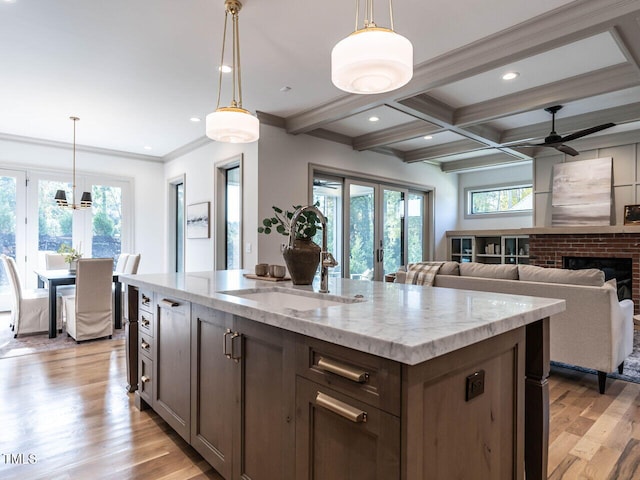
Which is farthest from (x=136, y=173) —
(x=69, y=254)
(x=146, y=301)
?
(x=146, y=301)

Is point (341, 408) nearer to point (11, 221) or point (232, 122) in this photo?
point (232, 122)

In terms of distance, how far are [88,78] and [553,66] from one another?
416 cm

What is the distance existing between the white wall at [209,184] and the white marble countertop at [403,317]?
8.87 feet

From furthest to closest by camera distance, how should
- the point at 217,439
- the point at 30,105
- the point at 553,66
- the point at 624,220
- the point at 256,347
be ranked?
the point at 624,220, the point at 30,105, the point at 553,66, the point at 217,439, the point at 256,347

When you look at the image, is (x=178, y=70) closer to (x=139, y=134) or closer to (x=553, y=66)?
(x=139, y=134)

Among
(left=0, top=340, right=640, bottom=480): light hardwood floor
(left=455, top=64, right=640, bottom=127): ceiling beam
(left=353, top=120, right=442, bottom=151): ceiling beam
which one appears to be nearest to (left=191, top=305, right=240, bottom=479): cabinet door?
(left=0, top=340, right=640, bottom=480): light hardwood floor

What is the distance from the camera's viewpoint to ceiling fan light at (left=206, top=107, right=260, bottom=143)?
238 cm

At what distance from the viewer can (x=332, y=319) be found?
3.79 feet

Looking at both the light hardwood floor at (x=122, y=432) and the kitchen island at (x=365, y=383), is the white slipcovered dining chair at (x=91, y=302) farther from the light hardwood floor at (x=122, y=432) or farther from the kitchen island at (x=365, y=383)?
the kitchen island at (x=365, y=383)

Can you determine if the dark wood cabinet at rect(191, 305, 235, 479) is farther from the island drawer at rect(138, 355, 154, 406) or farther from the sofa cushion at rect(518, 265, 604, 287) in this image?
the sofa cushion at rect(518, 265, 604, 287)

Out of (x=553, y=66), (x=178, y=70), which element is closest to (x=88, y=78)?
(x=178, y=70)

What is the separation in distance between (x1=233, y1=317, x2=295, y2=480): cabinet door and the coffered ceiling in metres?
2.14

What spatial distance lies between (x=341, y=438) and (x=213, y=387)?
850mm

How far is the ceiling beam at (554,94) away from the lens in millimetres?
3316
